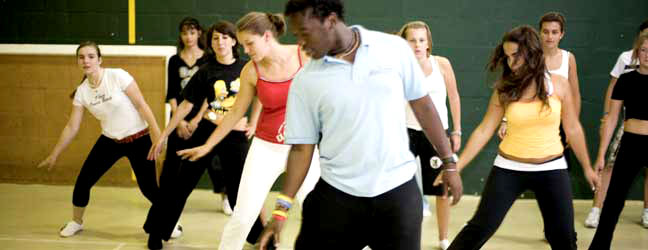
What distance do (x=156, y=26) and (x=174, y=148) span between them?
230cm

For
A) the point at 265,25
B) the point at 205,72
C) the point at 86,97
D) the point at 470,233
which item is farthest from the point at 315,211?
the point at 86,97

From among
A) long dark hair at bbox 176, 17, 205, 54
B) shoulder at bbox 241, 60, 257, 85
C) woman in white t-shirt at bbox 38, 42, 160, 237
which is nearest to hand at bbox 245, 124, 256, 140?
woman in white t-shirt at bbox 38, 42, 160, 237

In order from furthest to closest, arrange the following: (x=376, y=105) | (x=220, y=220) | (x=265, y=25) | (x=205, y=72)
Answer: (x=220, y=220) < (x=205, y=72) < (x=265, y=25) < (x=376, y=105)

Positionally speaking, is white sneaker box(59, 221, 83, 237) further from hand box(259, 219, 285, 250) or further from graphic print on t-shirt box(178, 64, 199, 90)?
hand box(259, 219, 285, 250)

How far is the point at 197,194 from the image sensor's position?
25.3 ft

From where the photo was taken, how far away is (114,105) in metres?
5.78

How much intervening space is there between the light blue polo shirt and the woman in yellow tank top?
124cm

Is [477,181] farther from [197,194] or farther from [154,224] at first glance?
[154,224]

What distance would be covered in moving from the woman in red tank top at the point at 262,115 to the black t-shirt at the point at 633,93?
2.13 m

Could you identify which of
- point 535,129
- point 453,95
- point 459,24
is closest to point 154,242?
point 453,95

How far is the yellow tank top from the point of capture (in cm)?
426

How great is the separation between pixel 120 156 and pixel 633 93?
12.2 ft

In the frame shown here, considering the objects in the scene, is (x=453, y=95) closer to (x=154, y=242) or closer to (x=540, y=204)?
(x=540, y=204)

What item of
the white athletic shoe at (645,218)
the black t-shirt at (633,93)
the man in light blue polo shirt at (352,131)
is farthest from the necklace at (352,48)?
the white athletic shoe at (645,218)
